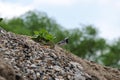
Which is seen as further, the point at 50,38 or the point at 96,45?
the point at 96,45

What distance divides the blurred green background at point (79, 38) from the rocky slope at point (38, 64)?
40235 millimetres

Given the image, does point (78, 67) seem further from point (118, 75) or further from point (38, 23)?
point (38, 23)

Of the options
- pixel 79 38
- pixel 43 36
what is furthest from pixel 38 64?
pixel 79 38

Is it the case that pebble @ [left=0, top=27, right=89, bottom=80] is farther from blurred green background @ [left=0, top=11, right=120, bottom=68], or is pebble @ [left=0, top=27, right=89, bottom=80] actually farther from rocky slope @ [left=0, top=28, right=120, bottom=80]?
blurred green background @ [left=0, top=11, right=120, bottom=68]

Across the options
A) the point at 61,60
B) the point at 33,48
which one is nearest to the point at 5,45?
the point at 33,48

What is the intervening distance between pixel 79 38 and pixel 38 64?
4366cm

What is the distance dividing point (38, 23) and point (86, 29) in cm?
594

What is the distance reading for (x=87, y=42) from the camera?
52.9 m

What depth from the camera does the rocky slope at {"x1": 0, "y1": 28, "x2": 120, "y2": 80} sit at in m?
9.23

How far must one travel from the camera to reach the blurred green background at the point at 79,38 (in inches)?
2041

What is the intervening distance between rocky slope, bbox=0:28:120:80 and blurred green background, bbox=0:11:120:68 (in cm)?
4023

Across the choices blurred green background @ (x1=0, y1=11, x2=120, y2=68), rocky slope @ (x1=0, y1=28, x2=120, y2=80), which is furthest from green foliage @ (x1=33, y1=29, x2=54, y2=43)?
blurred green background @ (x1=0, y1=11, x2=120, y2=68)

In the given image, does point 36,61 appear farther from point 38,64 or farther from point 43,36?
point 43,36

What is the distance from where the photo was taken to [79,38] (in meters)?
53.3
